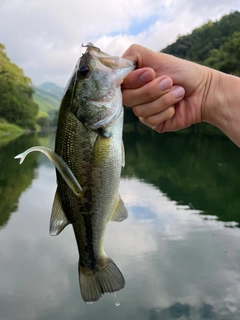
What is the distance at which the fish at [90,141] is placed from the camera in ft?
7.38

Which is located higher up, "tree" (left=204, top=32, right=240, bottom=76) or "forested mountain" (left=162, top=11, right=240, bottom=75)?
"forested mountain" (left=162, top=11, right=240, bottom=75)

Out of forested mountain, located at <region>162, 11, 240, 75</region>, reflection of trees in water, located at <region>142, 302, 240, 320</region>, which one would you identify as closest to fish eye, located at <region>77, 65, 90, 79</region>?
reflection of trees in water, located at <region>142, 302, 240, 320</region>

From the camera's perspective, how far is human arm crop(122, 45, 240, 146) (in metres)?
2.69

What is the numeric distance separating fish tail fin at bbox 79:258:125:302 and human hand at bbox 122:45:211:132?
3.88ft

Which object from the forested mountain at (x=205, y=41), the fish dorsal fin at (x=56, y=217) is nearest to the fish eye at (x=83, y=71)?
the fish dorsal fin at (x=56, y=217)

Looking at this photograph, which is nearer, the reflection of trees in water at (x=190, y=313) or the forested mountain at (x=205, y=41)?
the reflection of trees in water at (x=190, y=313)

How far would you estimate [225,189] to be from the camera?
1847cm

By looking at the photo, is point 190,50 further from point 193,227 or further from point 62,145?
point 62,145

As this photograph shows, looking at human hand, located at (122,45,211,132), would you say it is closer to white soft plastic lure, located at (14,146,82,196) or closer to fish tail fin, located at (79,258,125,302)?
white soft plastic lure, located at (14,146,82,196)

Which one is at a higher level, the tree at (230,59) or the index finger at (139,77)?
the tree at (230,59)

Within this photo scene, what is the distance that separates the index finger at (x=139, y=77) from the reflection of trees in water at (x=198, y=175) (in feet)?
39.1

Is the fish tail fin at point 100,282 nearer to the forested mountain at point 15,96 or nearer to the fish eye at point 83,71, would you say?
the fish eye at point 83,71

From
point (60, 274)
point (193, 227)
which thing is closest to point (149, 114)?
point (60, 274)

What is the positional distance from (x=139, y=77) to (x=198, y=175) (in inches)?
777
